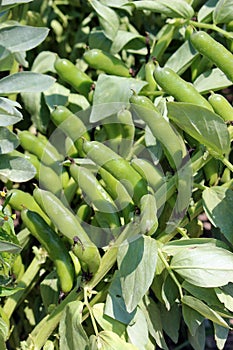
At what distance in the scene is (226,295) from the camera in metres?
0.86

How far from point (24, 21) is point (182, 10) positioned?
13.2 inches

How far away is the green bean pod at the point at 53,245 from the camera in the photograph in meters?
0.95

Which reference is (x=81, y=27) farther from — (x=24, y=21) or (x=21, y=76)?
(x=21, y=76)

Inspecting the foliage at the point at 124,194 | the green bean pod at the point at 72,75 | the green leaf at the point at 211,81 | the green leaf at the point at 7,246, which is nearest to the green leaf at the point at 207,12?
the foliage at the point at 124,194

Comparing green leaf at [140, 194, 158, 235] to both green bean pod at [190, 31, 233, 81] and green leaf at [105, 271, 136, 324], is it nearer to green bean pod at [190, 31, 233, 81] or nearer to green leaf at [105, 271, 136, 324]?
green leaf at [105, 271, 136, 324]

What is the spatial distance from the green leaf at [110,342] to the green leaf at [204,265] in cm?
13

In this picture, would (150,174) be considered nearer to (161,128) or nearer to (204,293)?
(161,128)

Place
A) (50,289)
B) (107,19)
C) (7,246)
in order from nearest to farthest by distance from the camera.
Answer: (7,246) → (50,289) → (107,19)

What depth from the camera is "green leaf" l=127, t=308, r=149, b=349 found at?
906 mm

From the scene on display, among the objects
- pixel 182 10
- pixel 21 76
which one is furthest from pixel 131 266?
pixel 182 10

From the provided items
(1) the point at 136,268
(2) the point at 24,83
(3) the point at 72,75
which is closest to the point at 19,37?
(2) the point at 24,83

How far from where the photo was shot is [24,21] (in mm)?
1215

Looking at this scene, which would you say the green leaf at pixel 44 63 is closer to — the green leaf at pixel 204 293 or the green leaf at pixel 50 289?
the green leaf at pixel 50 289

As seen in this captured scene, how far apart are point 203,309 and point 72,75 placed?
0.48 metres
